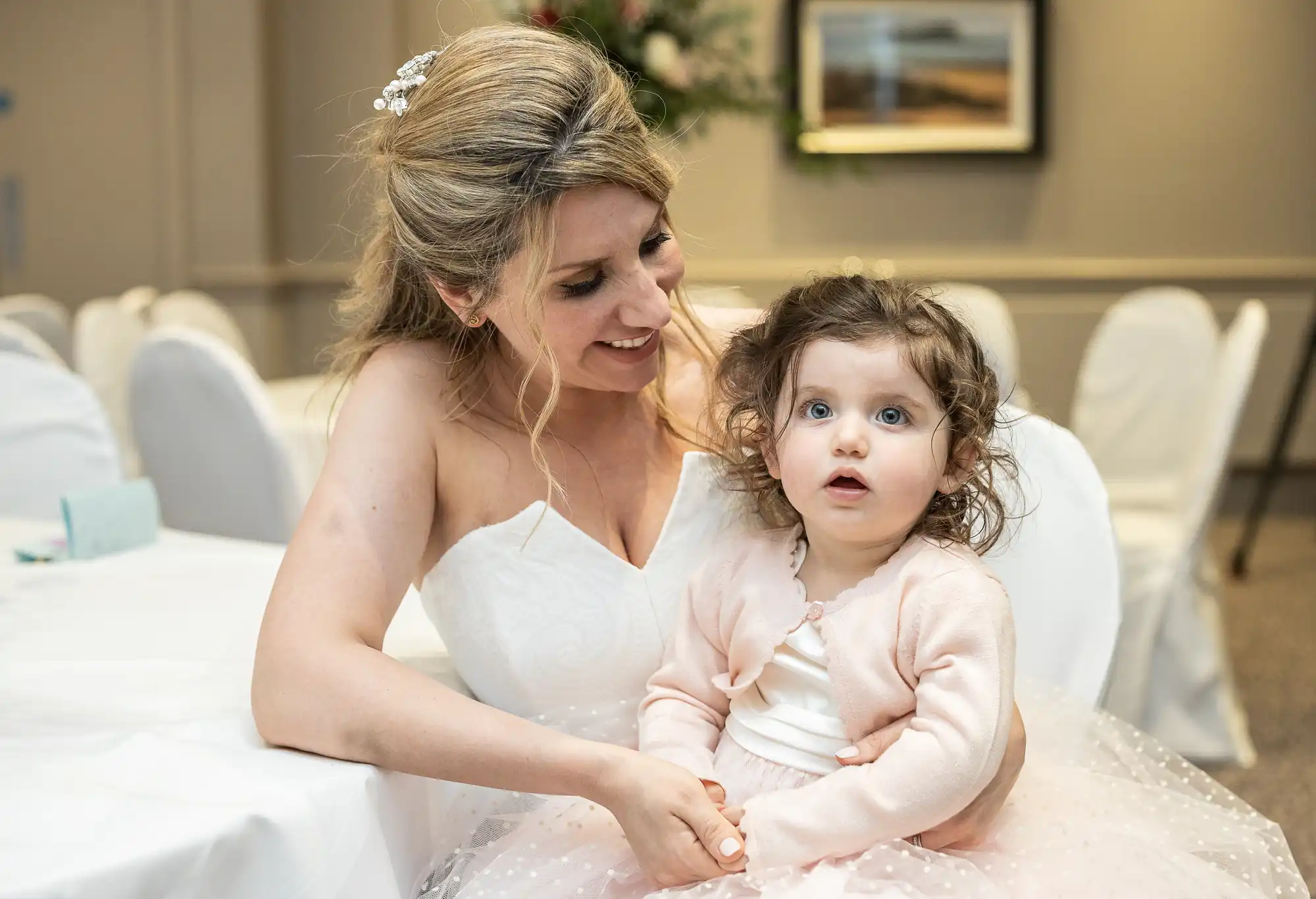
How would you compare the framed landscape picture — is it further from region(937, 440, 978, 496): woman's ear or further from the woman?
region(937, 440, 978, 496): woman's ear

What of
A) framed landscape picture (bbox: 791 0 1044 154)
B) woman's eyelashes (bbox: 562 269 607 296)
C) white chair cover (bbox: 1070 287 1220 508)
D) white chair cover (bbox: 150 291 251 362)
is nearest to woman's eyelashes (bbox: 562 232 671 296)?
woman's eyelashes (bbox: 562 269 607 296)

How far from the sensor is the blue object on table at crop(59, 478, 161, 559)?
186 cm

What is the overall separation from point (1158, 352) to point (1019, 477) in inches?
87.2

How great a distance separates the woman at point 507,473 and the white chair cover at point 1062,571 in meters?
0.33

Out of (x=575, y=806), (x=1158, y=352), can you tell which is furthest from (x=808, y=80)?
(x=575, y=806)

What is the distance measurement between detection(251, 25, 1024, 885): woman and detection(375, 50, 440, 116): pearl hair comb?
0.8 inches

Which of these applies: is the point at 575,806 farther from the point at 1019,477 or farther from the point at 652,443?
the point at 1019,477

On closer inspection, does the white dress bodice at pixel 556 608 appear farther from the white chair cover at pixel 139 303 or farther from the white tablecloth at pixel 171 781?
the white chair cover at pixel 139 303

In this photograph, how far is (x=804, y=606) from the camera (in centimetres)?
122

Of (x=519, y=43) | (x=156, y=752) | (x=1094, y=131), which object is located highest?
(x=1094, y=131)

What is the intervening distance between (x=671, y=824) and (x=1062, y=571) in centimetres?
60

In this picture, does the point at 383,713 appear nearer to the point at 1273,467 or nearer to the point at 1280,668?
the point at 1280,668

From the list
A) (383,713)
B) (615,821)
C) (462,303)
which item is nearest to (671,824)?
(615,821)

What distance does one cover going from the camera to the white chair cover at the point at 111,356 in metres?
3.75
